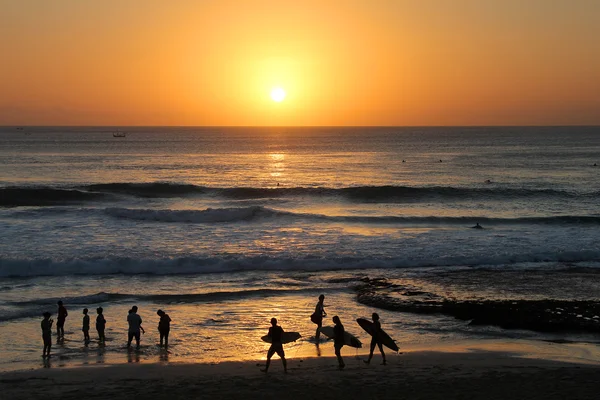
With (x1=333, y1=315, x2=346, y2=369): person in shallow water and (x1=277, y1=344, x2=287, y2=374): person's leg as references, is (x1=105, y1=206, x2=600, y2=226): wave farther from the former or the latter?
(x1=277, y1=344, x2=287, y2=374): person's leg

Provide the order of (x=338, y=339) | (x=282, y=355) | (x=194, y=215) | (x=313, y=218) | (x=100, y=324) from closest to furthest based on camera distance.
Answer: (x=282, y=355), (x=338, y=339), (x=100, y=324), (x=313, y=218), (x=194, y=215)

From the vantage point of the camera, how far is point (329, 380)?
535 inches

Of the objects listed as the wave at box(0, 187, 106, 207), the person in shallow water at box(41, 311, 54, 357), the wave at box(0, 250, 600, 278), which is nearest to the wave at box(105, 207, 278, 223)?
the wave at box(0, 187, 106, 207)

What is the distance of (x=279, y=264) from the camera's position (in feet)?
92.4

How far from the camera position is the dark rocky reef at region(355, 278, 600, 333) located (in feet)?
61.4

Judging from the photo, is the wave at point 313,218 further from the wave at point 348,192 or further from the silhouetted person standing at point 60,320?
the silhouetted person standing at point 60,320

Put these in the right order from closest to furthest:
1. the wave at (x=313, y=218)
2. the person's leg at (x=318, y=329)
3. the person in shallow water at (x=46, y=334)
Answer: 1. the person in shallow water at (x=46, y=334)
2. the person's leg at (x=318, y=329)
3. the wave at (x=313, y=218)

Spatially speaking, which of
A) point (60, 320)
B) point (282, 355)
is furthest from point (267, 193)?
point (282, 355)

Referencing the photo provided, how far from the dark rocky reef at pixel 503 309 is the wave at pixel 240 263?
5.07 meters

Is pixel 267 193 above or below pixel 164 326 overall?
below

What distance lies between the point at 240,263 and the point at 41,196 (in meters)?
28.2

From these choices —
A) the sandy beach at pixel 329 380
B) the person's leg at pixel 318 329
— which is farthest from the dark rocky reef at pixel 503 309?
the person's leg at pixel 318 329

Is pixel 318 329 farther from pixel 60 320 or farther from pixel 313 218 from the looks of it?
pixel 313 218

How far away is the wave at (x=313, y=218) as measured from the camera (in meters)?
40.0
